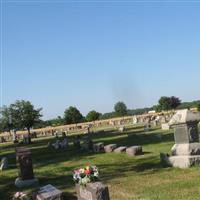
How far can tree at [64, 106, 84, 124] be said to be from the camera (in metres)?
92.4

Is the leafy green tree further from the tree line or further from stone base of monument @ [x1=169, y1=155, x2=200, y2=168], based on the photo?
stone base of monument @ [x1=169, y1=155, x2=200, y2=168]

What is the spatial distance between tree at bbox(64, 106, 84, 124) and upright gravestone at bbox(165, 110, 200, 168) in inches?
2986

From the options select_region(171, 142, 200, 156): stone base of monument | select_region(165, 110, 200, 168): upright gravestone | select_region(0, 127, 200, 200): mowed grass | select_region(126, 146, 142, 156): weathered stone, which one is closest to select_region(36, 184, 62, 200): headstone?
select_region(0, 127, 200, 200): mowed grass

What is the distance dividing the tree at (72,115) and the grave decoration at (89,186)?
267 feet

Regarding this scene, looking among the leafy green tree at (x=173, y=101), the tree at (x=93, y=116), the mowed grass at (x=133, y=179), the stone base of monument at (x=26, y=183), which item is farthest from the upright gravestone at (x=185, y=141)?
the tree at (x=93, y=116)

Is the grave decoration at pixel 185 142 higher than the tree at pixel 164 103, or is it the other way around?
the tree at pixel 164 103

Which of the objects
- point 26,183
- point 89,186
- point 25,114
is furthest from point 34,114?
point 89,186

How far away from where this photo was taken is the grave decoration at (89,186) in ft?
30.0

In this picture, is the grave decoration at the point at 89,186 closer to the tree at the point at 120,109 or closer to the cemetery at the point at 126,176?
the cemetery at the point at 126,176

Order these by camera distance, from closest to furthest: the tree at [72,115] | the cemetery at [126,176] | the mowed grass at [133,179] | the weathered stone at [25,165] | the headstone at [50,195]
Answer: the cemetery at [126,176] < the headstone at [50,195] < the mowed grass at [133,179] < the weathered stone at [25,165] < the tree at [72,115]

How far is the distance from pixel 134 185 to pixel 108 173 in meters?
3.68

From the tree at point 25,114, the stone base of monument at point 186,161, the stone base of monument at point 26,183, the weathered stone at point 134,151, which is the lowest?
the stone base of monument at point 26,183

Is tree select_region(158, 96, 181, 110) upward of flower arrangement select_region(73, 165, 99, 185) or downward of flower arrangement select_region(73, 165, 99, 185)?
upward

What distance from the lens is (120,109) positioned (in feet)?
351
